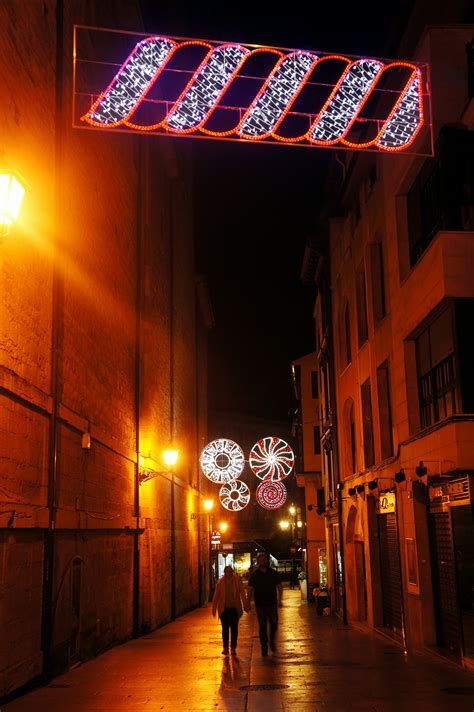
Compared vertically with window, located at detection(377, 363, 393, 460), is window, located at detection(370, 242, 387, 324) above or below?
above

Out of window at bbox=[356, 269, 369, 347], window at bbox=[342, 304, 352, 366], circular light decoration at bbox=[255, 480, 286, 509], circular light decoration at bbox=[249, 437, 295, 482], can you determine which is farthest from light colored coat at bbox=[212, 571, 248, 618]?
circular light decoration at bbox=[255, 480, 286, 509]

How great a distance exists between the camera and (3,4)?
10016mm

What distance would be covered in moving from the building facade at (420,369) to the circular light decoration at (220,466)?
10170 mm

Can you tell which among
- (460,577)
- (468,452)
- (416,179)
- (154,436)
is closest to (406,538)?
(460,577)

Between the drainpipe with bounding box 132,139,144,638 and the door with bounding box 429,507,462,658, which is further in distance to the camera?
the drainpipe with bounding box 132,139,144,638

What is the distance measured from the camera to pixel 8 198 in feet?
24.8

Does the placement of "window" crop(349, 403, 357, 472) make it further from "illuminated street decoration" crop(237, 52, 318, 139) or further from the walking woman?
"illuminated street decoration" crop(237, 52, 318, 139)

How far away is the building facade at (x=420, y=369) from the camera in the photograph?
43.7 feet

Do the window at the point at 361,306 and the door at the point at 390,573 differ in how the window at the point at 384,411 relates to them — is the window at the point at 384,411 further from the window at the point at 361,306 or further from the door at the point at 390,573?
the window at the point at 361,306

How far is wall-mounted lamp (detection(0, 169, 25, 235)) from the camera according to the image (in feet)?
24.6

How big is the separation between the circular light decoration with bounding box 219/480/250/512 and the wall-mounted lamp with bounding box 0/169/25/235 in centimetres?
3322

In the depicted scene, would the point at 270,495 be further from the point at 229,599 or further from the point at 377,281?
the point at 229,599

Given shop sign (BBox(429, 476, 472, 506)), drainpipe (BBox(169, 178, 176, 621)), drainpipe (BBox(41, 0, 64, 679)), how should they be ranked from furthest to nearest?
drainpipe (BBox(169, 178, 176, 621)) → shop sign (BBox(429, 476, 472, 506)) → drainpipe (BBox(41, 0, 64, 679))

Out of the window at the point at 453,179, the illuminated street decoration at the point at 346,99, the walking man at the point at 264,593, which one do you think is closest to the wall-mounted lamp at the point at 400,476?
the walking man at the point at 264,593
